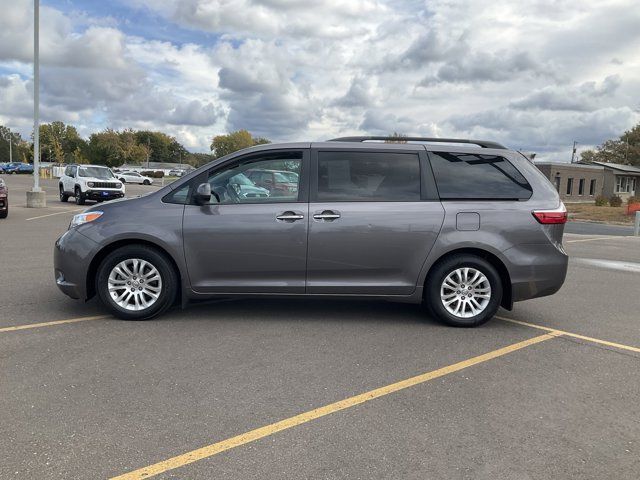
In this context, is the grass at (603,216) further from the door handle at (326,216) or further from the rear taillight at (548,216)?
the door handle at (326,216)

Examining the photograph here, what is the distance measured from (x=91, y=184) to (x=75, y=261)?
60.6ft

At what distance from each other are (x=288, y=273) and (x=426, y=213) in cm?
150

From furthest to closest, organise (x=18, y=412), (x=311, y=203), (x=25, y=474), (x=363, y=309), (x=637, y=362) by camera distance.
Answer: (x=363, y=309) → (x=311, y=203) → (x=637, y=362) → (x=18, y=412) → (x=25, y=474)

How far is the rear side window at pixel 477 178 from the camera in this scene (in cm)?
550

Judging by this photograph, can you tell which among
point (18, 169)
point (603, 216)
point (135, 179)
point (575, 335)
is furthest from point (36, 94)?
point (18, 169)

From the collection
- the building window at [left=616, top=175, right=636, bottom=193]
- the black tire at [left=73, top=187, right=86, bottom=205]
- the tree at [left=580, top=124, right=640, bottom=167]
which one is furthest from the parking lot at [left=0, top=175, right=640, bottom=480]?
the tree at [left=580, top=124, right=640, bottom=167]

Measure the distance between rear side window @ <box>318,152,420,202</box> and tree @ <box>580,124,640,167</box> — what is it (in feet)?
244

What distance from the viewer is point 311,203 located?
17.5 ft

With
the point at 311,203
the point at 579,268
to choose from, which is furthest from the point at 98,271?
the point at 579,268

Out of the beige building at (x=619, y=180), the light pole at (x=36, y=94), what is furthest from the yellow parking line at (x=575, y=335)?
the beige building at (x=619, y=180)

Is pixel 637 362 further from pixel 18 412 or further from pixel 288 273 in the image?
pixel 18 412

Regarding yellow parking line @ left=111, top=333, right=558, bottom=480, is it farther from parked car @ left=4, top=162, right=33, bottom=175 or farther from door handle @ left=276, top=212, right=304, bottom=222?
parked car @ left=4, top=162, right=33, bottom=175

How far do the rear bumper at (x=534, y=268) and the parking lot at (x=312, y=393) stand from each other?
0.48 m

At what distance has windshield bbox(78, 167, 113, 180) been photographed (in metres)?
23.0
